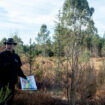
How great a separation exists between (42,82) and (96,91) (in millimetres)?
2319

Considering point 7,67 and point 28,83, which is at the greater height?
point 7,67

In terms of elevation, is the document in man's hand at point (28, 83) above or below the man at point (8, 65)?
below

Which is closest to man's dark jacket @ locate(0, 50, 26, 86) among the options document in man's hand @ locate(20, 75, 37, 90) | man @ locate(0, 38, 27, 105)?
man @ locate(0, 38, 27, 105)

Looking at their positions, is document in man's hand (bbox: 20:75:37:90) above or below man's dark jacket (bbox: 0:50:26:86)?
below

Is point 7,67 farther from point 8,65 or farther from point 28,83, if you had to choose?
point 28,83

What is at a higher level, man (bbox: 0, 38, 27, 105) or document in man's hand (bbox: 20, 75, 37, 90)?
man (bbox: 0, 38, 27, 105)

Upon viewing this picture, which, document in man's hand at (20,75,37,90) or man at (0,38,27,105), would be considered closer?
man at (0,38,27,105)

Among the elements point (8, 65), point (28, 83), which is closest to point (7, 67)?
point (8, 65)

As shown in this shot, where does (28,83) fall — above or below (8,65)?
below

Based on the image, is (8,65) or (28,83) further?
(28,83)

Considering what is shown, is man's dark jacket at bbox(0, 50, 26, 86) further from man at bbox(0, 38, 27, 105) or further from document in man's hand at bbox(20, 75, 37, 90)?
document in man's hand at bbox(20, 75, 37, 90)

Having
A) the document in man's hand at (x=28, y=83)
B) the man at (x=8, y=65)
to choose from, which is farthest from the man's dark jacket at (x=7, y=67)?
the document in man's hand at (x=28, y=83)

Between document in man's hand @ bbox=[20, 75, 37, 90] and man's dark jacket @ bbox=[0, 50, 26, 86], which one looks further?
document in man's hand @ bbox=[20, 75, 37, 90]

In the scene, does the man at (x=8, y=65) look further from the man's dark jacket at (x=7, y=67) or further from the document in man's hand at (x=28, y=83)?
the document in man's hand at (x=28, y=83)
